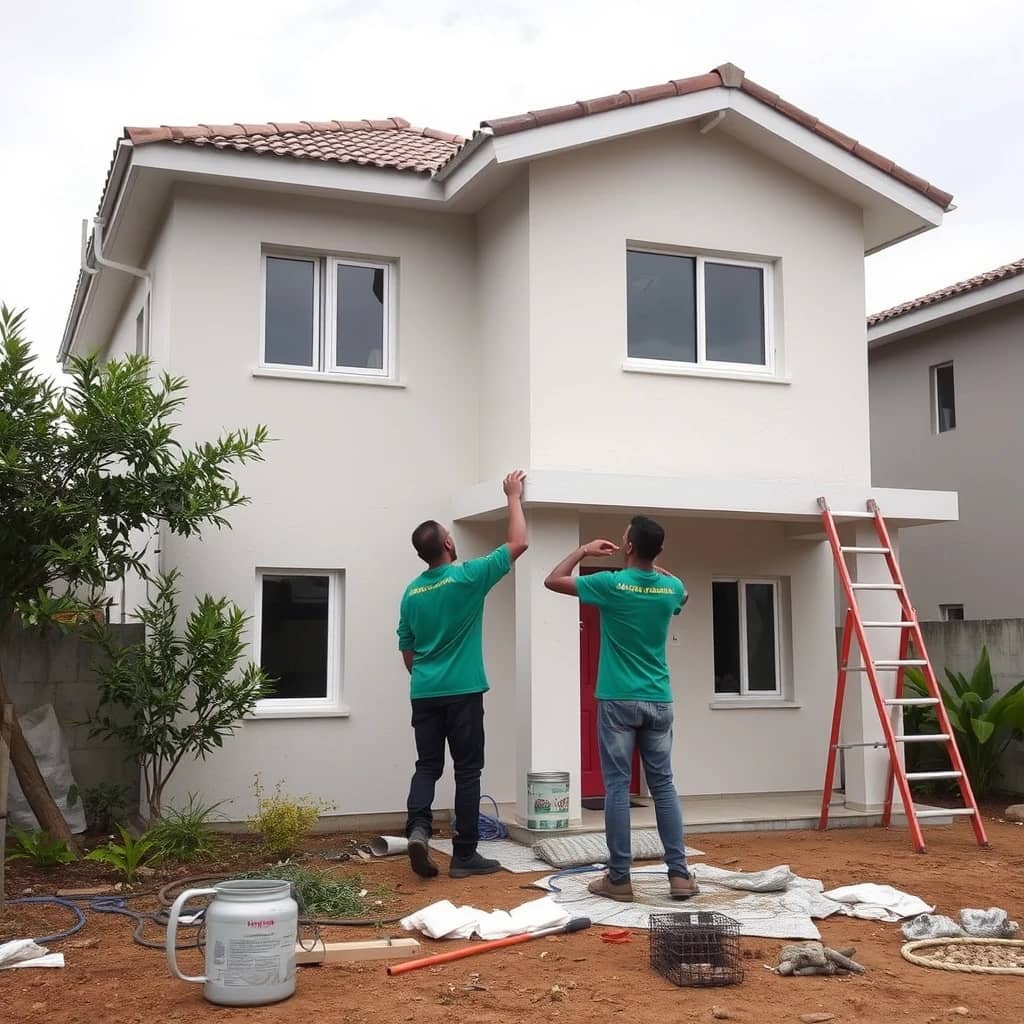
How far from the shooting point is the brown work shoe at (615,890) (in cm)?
733

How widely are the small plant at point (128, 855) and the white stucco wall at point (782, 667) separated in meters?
4.95

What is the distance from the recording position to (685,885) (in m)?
7.31

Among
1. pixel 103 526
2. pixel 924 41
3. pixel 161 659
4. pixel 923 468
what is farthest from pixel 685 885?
pixel 923 468

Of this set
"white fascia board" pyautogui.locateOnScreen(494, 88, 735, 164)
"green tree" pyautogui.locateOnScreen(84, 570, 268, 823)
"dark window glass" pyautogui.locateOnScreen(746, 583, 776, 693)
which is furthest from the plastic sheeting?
"dark window glass" pyautogui.locateOnScreen(746, 583, 776, 693)

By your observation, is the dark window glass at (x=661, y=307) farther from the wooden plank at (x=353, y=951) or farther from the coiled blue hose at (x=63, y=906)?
the coiled blue hose at (x=63, y=906)

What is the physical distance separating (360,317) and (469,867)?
548 cm

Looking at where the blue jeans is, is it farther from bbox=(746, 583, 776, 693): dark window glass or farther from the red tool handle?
bbox=(746, 583, 776, 693): dark window glass

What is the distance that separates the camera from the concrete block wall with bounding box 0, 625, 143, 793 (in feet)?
33.7

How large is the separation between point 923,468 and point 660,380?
26.2ft

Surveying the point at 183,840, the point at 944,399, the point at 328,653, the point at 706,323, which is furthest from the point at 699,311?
the point at 944,399

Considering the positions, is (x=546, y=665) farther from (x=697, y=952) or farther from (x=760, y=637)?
(x=697, y=952)

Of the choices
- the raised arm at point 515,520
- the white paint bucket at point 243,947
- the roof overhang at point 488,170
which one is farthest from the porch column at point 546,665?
the white paint bucket at point 243,947

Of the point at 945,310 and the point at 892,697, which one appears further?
the point at 945,310

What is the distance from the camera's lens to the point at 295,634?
1098 cm
